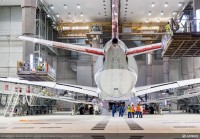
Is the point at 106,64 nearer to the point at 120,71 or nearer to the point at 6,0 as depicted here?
the point at 120,71

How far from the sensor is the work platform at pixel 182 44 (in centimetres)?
1614

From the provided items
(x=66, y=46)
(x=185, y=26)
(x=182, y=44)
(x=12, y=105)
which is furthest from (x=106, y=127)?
(x=12, y=105)

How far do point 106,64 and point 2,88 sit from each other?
422 inches


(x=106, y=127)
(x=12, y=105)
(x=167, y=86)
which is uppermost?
(x=167, y=86)

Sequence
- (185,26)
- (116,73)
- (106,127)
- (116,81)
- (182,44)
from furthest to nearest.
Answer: (116,81), (116,73), (185,26), (182,44), (106,127)

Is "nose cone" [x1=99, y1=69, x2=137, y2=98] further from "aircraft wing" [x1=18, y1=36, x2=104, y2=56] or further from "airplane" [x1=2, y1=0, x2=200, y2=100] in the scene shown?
"aircraft wing" [x1=18, y1=36, x2=104, y2=56]

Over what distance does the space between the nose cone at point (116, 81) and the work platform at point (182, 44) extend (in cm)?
662

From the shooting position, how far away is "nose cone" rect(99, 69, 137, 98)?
83.8 feet

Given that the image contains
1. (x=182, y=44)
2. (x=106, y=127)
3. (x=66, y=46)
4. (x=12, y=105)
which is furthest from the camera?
(x=12, y=105)

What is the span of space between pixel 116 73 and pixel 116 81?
112 cm

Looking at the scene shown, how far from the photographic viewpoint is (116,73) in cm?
2542

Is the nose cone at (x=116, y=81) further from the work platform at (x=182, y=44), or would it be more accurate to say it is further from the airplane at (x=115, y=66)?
the work platform at (x=182, y=44)

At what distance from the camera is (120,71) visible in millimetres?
25359

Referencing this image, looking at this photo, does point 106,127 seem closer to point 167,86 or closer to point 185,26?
point 185,26
